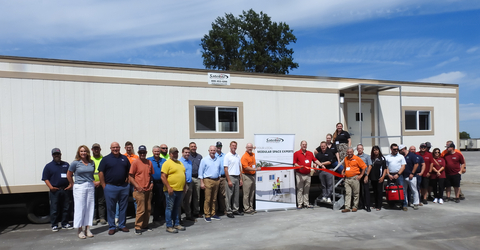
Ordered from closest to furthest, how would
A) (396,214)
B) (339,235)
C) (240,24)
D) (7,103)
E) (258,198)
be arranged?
(339,235), (7,103), (396,214), (258,198), (240,24)

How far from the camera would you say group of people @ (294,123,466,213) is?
8984 mm

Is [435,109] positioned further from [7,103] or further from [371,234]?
[7,103]

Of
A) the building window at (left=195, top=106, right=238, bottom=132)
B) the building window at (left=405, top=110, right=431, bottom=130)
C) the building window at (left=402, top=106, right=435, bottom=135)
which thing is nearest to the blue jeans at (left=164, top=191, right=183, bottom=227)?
the building window at (left=195, top=106, right=238, bottom=132)

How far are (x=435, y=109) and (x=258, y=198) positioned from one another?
666cm

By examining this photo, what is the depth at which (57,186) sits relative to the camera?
7.34m

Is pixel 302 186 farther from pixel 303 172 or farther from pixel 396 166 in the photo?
pixel 396 166

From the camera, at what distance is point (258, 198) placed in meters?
9.17

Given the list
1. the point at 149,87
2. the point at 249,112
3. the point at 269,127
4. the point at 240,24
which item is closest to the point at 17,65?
the point at 149,87

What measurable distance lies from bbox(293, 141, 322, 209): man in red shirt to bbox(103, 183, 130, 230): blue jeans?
4.27 meters

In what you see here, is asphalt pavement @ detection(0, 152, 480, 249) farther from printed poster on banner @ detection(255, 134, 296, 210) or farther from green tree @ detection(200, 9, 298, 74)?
green tree @ detection(200, 9, 298, 74)

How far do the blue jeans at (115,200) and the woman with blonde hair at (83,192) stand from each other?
31 centimetres

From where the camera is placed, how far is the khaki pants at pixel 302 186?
9.40 metres

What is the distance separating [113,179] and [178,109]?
265 centimetres

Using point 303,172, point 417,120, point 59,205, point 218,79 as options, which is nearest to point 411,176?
point 303,172
